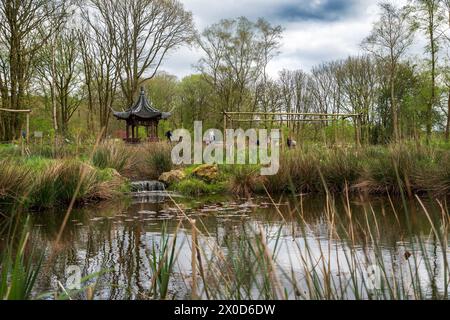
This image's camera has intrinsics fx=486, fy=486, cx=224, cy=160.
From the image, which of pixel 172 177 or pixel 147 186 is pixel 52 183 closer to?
pixel 147 186

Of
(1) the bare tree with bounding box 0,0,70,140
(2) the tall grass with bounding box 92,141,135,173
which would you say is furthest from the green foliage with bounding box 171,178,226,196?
Result: (1) the bare tree with bounding box 0,0,70,140

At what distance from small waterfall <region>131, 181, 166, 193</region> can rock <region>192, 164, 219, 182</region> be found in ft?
3.10

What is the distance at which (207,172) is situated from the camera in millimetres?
12570

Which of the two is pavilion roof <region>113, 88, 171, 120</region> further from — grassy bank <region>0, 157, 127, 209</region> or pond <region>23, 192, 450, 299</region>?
pond <region>23, 192, 450, 299</region>

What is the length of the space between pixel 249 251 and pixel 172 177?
10.8 m

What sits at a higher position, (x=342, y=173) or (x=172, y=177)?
(x=342, y=173)

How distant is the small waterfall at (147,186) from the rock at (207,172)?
94 centimetres

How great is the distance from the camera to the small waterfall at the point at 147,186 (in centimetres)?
1204

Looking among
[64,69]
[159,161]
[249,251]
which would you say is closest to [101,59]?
[64,69]

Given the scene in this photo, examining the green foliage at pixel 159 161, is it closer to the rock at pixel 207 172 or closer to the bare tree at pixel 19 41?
the rock at pixel 207 172

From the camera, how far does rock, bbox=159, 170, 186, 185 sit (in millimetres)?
12693

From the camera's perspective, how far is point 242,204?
898cm

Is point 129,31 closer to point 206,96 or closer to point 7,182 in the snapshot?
point 206,96

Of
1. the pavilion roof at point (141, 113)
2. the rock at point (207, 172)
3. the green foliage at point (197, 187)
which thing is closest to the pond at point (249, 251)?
the green foliage at point (197, 187)
